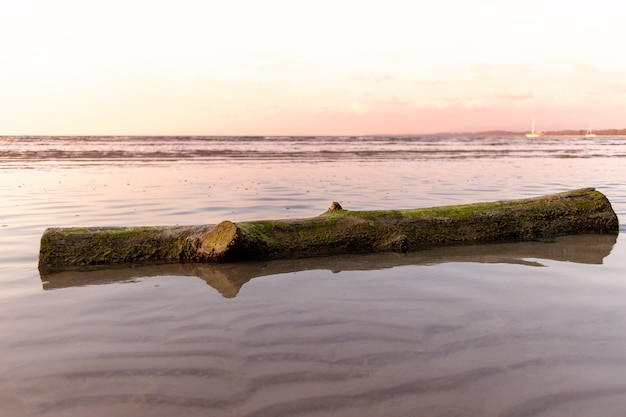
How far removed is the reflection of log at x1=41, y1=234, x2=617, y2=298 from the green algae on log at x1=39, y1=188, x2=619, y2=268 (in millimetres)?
203

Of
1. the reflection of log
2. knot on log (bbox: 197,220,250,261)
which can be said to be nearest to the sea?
the reflection of log

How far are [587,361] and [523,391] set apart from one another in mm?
→ 777

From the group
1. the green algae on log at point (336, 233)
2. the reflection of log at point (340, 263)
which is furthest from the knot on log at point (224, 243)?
the reflection of log at point (340, 263)

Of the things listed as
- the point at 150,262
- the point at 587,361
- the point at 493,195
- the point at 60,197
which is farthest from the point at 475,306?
the point at 60,197

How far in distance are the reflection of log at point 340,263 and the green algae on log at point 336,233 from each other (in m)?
0.20

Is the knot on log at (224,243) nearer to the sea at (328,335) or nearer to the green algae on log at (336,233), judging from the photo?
the green algae on log at (336,233)

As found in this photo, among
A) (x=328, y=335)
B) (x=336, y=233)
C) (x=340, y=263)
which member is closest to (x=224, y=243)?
(x=340, y=263)

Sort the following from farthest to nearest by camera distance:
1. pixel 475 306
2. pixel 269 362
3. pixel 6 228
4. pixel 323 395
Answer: pixel 6 228
pixel 475 306
pixel 269 362
pixel 323 395

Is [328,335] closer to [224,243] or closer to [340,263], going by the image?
[340,263]

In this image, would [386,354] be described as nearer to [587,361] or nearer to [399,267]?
[587,361]

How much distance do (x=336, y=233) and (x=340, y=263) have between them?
28.5 inches

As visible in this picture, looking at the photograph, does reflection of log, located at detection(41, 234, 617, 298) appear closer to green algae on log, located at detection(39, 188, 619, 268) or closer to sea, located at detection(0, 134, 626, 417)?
sea, located at detection(0, 134, 626, 417)

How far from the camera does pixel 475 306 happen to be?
192 inches

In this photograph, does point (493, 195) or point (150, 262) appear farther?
point (493, 195)
